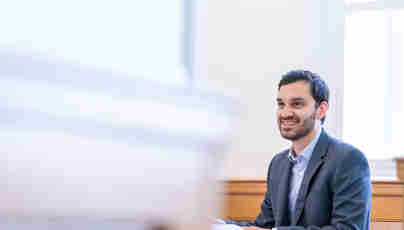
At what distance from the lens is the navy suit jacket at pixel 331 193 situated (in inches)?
102

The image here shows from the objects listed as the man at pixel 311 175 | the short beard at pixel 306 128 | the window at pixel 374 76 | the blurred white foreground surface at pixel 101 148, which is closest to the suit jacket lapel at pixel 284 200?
the man at pixel 311 175

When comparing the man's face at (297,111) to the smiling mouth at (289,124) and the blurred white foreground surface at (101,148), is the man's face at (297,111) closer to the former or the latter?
the smiling mouth at (289,124)

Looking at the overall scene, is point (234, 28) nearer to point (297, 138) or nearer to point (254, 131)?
point (254, 131)

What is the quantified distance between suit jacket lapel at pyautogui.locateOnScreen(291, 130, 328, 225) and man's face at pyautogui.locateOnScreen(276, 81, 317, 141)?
13cm

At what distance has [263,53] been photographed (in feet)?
13.7

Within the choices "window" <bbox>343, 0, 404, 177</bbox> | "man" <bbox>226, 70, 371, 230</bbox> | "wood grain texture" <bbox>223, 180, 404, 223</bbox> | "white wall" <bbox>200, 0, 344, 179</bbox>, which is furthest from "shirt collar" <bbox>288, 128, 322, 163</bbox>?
"window" <bbox>343, 0, 404, 177</bbox>

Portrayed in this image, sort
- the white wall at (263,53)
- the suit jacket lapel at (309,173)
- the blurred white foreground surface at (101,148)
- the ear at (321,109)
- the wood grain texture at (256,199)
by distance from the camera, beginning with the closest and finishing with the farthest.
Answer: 1. the blurred white foreground surface at (101,148)
2. the suit jacket lapel at (309,173)
3. the ear at (321,109)
4. the wood grain texture at (256,199)
5. the white wall at (263,53)

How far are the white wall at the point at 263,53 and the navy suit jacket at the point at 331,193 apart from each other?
1.20 m

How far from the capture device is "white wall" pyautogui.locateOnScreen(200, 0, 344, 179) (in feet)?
13.4

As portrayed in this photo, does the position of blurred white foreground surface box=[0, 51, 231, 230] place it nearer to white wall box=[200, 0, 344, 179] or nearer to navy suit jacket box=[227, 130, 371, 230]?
navy suit jacket box=[227, 130, 371, 230]

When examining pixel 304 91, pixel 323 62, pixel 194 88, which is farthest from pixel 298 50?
pixel 194 88

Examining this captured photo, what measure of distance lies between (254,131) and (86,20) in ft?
11.6

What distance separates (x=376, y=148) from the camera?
4.13 metres

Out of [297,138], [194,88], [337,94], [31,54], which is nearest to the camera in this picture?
[31,54]
